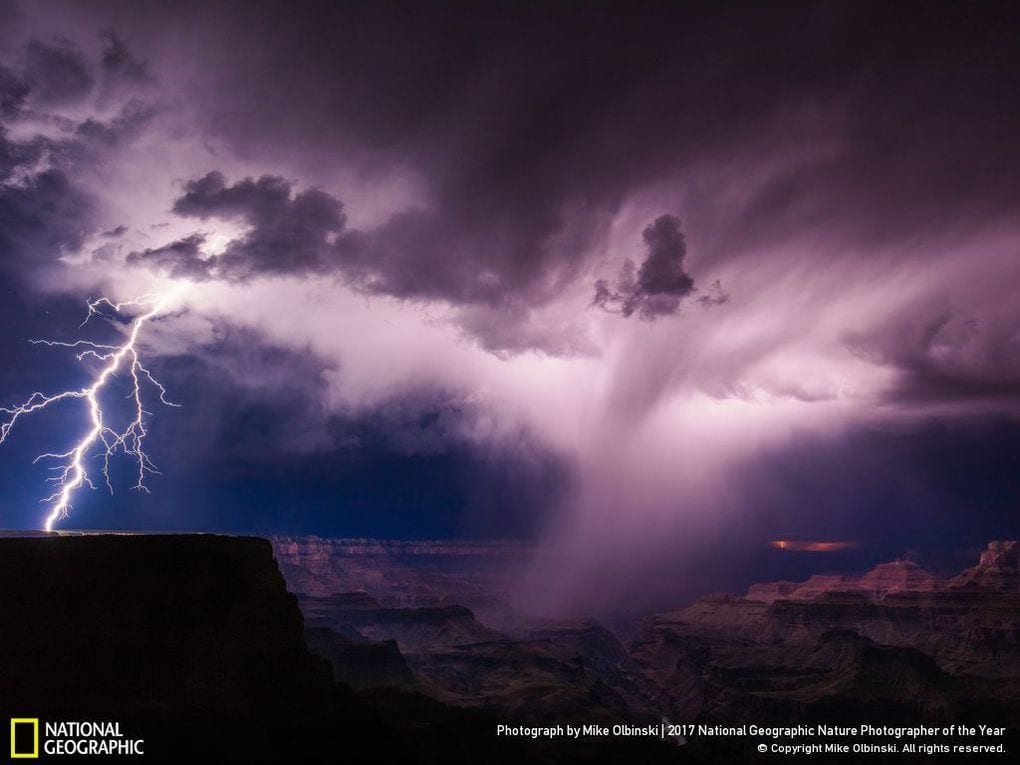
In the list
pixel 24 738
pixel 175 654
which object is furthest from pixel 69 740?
pixel 175 654

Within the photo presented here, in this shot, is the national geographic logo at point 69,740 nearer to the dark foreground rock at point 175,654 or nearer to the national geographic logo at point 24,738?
the national geographic logo at point 24,738

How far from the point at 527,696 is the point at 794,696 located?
247ft

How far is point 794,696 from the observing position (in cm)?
19112

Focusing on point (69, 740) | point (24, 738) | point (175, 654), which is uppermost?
point (175, 654)

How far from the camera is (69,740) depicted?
48625 mm

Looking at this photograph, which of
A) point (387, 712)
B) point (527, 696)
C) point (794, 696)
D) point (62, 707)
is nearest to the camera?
point (62, 707)

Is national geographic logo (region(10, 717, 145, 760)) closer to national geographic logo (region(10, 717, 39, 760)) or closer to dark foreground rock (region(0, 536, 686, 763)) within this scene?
national geographic logo (region(10, 717, 39, 760))

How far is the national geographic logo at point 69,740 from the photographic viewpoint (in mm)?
46531

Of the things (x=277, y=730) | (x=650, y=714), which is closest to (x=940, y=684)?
(x=650, y=714)

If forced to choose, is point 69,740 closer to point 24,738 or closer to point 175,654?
point 24,738

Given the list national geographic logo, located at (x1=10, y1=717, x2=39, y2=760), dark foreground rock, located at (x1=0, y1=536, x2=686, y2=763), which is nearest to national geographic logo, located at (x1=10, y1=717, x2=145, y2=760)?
national geographic logo, located at (x1=10, y1=717, x2=39, y2=760)

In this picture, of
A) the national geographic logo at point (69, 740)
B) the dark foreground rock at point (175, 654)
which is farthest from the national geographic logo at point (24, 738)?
the dark foreground rock at point (175, 654)

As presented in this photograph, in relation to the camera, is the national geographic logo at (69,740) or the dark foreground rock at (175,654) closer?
the national geographic logo at (69,740)

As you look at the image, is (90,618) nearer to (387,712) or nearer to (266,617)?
(266,617)
